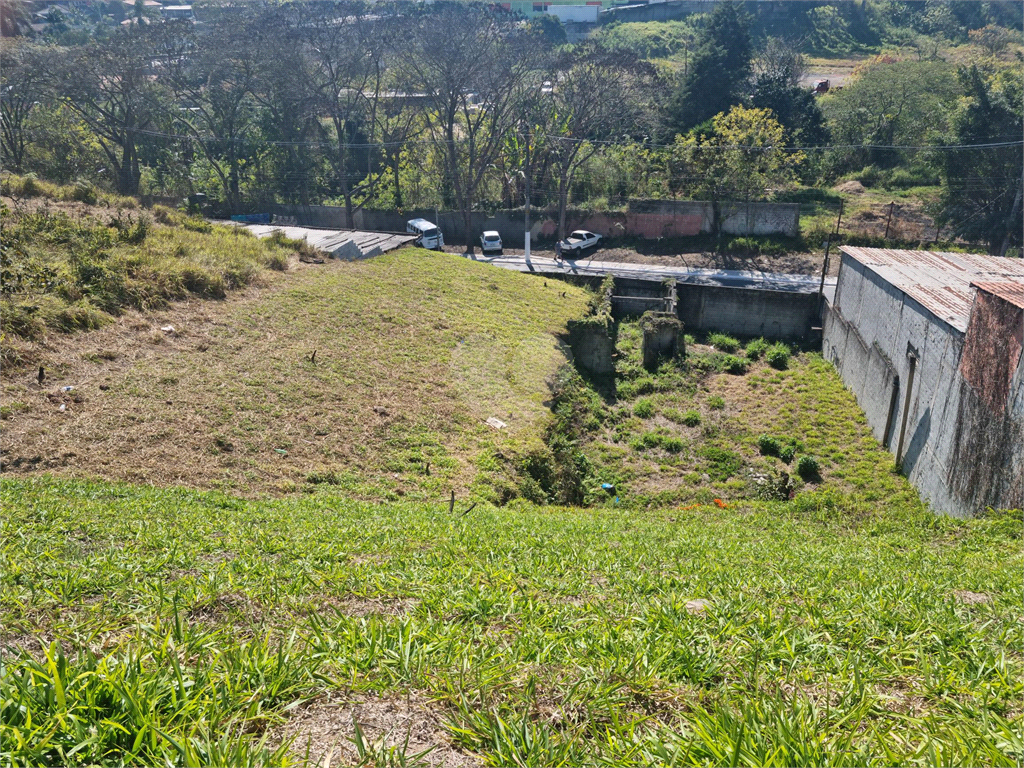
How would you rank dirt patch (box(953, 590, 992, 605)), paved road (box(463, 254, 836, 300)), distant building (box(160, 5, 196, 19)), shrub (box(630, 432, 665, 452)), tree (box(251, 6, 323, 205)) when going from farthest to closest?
1. distant building (box(160, 5, 196, 19))
2. tree (box(251, 6, 323, 205))
3. paved road (box(463, 254, 836, 300))
4. shrub (box(630, 432, 665, 452))
5. dirt patch (box(953, 590, 992, 605))

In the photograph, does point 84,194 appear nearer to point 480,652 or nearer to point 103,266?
point 103,266

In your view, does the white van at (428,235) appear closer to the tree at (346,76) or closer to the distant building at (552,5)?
the tree at (346,76)

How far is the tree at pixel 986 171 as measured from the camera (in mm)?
27500

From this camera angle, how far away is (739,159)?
30.3m

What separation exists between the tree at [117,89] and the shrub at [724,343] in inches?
1100

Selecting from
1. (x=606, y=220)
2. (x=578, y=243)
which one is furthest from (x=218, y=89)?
(x=606, y=220)

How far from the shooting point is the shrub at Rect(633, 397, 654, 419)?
15.7 m

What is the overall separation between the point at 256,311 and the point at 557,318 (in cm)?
853

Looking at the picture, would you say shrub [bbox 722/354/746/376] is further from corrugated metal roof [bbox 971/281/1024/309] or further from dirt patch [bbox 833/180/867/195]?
dirt patch [bbox 833/180/867/195]

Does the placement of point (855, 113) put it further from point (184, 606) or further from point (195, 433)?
point (184, 606)

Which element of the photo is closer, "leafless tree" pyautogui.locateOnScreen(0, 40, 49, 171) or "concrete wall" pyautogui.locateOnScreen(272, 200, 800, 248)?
"leafless tree" pyautogui.locateOnScreen(0, 40, 49, 171)

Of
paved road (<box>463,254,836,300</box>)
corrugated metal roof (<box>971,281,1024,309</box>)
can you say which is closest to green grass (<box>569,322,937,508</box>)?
corrugated metal roof (<box>971,281,1024,309</box>)

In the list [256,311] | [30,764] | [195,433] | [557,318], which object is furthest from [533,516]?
[557,318]

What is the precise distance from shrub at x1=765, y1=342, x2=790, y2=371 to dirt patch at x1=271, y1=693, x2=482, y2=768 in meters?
18.2
